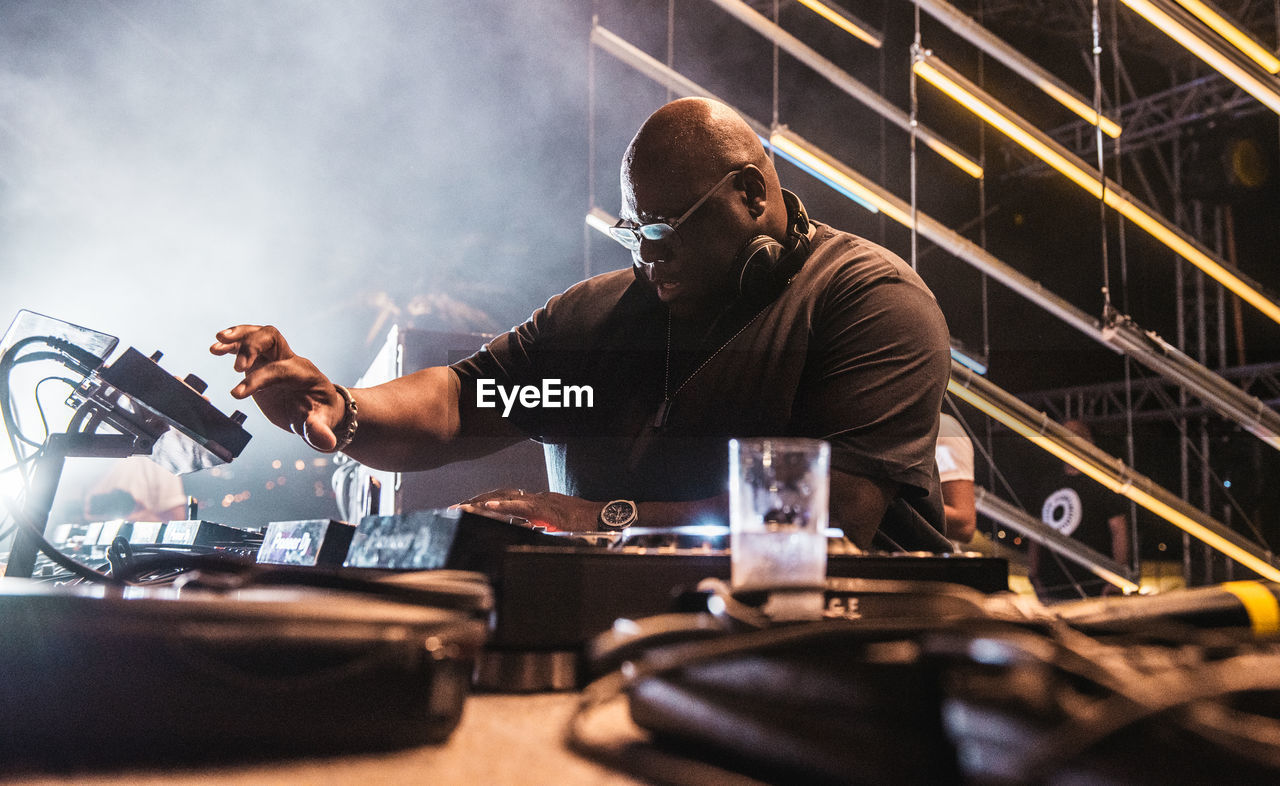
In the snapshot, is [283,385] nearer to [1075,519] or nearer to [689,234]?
[689,234]

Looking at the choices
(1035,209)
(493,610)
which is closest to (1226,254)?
(1035,209)

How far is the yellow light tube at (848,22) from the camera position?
14.4ft

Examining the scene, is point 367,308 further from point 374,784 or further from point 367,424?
point 374,784

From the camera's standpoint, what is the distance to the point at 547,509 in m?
1.15

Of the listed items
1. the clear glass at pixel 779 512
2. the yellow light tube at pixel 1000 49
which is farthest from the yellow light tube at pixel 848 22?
the clear glass at pixel 779 512

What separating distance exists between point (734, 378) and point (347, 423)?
60cm

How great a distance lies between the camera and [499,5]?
4.32m

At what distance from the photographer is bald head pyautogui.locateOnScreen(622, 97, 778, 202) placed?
1438 mm

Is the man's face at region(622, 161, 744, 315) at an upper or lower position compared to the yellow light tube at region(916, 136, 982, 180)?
lower

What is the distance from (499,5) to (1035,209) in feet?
16.6

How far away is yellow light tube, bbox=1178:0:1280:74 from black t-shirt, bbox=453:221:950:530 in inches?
95.0

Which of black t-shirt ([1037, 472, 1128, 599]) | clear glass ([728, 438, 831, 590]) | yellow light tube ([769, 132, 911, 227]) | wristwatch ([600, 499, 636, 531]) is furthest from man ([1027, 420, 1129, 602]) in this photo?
clear glass ([728, 438, 831, 590])

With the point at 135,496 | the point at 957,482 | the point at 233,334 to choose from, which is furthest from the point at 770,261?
the point at 135,496

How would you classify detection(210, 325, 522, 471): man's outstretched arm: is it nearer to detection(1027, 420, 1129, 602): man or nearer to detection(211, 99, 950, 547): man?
detection(211, 99, 950, 547): man
